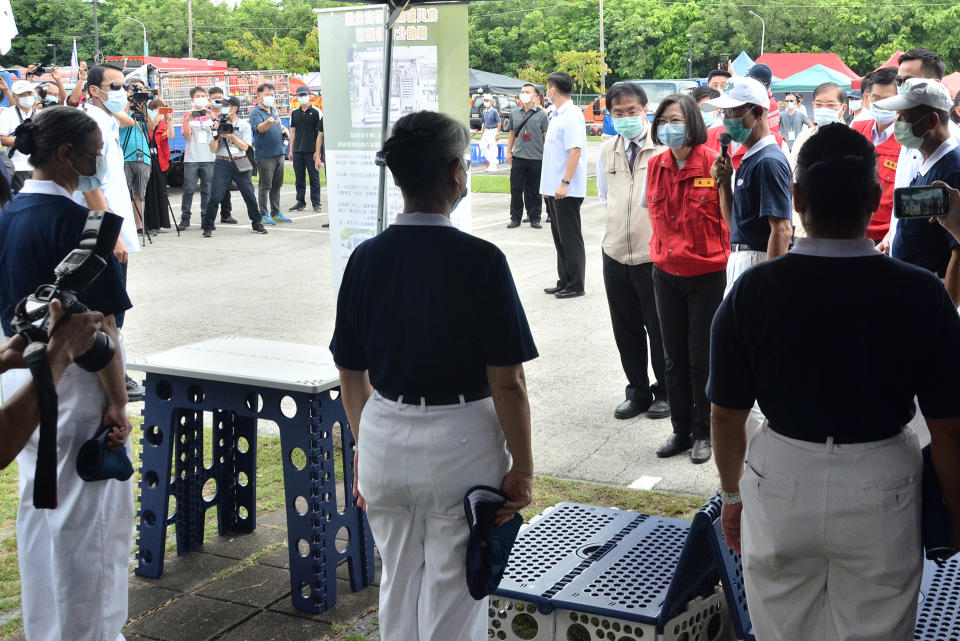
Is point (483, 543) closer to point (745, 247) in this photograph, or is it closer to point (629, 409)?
point (745, 247)

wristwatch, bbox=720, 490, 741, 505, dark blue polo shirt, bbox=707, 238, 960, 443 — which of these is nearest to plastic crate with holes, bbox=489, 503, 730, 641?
wristwatch, bbox=720, 490, 741, 505

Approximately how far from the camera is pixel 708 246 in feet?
17.9

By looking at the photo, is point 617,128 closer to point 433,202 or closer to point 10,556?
point 433,202

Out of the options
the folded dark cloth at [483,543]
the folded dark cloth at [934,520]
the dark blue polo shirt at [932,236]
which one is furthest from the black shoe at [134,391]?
the folded dark cloth at [934,520]

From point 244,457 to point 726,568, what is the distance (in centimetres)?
250

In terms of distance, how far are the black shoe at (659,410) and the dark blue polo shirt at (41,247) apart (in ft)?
13.0

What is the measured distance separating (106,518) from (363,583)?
125 centimetres

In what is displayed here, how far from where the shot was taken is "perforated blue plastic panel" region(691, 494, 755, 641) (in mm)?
3193

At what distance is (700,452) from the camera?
18.7ft

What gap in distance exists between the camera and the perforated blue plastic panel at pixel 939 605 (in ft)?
10.9

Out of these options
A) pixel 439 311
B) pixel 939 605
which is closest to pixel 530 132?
pixel 939 605

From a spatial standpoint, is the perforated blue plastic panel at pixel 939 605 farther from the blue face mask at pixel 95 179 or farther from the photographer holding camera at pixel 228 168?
the photographer holding camera at pixel 228 168

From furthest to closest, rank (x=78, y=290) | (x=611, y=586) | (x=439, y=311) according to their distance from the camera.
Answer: (x=611, y=586)
(x=439, y=311)
(x=78, y=290)

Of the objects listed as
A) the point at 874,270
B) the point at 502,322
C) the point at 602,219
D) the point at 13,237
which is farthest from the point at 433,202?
the point at 602,219
